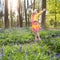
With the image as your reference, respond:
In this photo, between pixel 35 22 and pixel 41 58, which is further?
pixel 35 22

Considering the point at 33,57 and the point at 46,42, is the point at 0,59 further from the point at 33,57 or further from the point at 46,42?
the point at 46,42

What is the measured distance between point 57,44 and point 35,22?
16.4 ft

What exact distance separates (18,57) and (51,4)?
2599 cm

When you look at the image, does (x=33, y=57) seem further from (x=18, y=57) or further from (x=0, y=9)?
(x=0, y=9)

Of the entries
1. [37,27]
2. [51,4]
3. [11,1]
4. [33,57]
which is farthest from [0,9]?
[33,57]

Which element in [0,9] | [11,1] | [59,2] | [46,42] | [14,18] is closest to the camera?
[46,42]

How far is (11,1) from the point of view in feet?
157

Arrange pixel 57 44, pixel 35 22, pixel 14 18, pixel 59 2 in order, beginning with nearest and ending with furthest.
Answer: pixel 57 44 → pixel 35 22 → pixel 59 2 → pixel 14 18

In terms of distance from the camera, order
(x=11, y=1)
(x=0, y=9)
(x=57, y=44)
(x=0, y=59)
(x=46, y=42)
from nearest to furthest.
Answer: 1. (x=0, y=59)
2. (x=57, y=44)
3. (x=46, y=42)
4. (x=0, y=9)
5. (x=11, y=1)

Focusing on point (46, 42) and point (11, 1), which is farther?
point (11, 1)

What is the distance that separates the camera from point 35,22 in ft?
44.3

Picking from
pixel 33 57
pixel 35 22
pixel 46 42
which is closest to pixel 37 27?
pixel 35 22

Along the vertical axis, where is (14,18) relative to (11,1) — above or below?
below

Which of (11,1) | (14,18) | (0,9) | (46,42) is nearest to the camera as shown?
(46,42)
